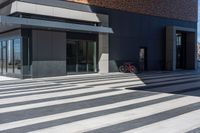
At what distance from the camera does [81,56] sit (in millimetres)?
26719

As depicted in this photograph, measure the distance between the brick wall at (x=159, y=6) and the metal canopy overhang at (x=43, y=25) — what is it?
2.66 meters

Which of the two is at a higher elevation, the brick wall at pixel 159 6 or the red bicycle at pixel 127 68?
the brick wall at pixel 159 6

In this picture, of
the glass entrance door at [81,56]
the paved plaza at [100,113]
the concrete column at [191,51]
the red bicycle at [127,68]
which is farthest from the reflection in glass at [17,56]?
the concrete column at [191,51]

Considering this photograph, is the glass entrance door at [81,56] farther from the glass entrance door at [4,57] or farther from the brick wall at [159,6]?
the glass entrance door at [4,57]

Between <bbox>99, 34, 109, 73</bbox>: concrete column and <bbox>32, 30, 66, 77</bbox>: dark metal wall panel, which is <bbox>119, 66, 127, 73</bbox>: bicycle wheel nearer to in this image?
<bbox>99, 34, 109, 73</bbox>: concrete column

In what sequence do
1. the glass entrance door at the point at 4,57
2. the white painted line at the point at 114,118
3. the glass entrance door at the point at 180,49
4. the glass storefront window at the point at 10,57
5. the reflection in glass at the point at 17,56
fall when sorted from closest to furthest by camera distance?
the white painted line at the point at 114,118 < the reflection in glass at the point at 17,56 < the glass storefront window at the point at 10,57 < the glass entrance door at the point at 4,57 < the glass entrance door at the point at 180,49

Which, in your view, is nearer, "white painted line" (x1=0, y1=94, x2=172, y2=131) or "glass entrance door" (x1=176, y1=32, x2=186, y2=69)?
"white painted line" (x1=0, y1=94, x2=172, y2=131)

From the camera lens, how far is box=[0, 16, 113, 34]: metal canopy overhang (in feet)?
66.6

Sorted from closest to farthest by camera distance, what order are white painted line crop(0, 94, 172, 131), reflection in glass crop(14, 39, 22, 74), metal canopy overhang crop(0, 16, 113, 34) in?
white painted line crop(0, 94, 172, 131) < metal canopy overhang crop(0, 16, 113, 34) < reflection in glass crop(14, 39, 22, 74)

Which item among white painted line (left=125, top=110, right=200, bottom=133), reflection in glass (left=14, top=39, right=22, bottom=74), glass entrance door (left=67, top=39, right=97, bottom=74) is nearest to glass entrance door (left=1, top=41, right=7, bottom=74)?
reflection in glass (left=14, top=39, right=22, bottom=74)

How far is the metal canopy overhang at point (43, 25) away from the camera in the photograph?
20.3 meters

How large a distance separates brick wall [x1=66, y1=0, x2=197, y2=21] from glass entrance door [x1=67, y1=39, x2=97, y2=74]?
132 inches

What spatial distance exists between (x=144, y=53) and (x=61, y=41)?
34.1ft

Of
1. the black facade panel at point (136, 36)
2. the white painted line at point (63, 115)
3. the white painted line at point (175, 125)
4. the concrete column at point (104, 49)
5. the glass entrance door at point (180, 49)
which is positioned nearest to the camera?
the white painted line at point (175, 125)
